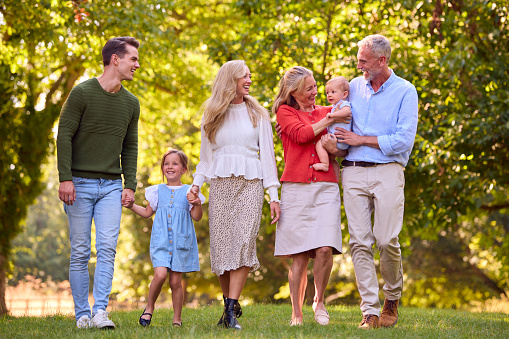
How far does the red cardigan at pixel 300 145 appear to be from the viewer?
528 cm

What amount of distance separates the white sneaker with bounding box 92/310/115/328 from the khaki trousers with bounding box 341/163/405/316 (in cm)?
220

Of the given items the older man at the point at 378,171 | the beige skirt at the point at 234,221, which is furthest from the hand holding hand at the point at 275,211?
the older man at the point at 378,171

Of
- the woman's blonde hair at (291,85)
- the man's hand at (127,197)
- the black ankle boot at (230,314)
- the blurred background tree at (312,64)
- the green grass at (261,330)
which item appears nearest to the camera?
the green grass at (261,330)

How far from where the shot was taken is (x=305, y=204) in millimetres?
5305

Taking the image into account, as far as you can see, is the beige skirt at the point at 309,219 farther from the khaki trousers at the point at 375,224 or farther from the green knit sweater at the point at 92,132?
the green knit sweater at the point at 92,132

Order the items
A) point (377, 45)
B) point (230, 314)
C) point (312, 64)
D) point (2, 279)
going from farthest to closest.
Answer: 1. point (2, 279)
2. point (312, 64)
3. point (377, 45)
4. point (230, 314)

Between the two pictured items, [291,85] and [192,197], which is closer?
[192,197]

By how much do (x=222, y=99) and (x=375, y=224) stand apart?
1.80 meters

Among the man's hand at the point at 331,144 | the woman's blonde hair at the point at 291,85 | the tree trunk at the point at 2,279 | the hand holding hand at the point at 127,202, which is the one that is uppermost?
the woman's blonde hair at the point at 291,85

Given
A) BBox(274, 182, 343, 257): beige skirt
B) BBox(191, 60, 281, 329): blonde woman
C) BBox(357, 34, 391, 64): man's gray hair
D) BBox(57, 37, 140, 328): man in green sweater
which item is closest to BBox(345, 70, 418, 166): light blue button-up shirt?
BBox(357, 34, 391, 64): man's gray hair

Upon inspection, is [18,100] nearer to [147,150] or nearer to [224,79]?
[147,150]

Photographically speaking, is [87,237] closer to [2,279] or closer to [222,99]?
[222,99]

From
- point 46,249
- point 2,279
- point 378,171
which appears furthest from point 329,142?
point 46,249

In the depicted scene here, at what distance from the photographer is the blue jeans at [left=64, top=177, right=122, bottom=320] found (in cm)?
516
